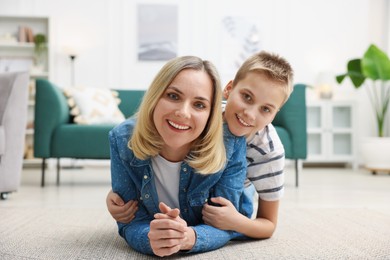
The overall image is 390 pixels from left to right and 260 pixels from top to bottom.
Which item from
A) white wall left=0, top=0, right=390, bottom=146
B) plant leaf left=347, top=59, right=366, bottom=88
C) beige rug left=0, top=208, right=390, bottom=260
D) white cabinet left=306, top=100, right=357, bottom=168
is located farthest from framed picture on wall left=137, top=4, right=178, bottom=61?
beige rug left=0, top=208, right=390, bottom=260

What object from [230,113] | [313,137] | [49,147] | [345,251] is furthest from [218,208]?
[313,137]

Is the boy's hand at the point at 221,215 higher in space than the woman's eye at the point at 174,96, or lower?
lower

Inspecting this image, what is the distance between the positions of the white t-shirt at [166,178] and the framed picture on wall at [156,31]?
14.1ft

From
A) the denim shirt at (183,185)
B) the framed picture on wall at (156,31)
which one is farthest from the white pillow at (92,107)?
the denim shirt at (183,185)

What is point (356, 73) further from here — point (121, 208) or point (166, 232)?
point (166, 232)

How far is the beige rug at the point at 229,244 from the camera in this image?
1.43 m

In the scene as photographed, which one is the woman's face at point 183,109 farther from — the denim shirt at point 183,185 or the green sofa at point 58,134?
the green sofa at point 58,134

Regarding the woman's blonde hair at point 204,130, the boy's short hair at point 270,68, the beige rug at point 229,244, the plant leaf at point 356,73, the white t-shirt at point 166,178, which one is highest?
the plant leaf at point 356,73

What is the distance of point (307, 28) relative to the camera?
19.1 feet

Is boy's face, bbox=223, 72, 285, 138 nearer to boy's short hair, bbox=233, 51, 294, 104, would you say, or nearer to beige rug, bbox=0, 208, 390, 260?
boy's short hair, bbox=233, 51, 294, 104

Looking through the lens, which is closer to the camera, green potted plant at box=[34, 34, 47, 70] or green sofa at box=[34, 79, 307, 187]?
green sofa at box=[34, 79, 307, 187]

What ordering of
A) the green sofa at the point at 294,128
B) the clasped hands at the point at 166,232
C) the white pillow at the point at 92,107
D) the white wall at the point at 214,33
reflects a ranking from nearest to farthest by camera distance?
the clasped hands at the point at 166,232
the green sofa at the point at 294,128
the white pillow at the point at 92,107
the white wall at the point at 214,33

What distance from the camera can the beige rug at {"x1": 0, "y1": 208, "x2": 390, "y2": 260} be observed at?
1433 mm

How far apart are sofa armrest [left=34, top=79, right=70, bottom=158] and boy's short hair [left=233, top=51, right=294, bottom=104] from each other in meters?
2.11
